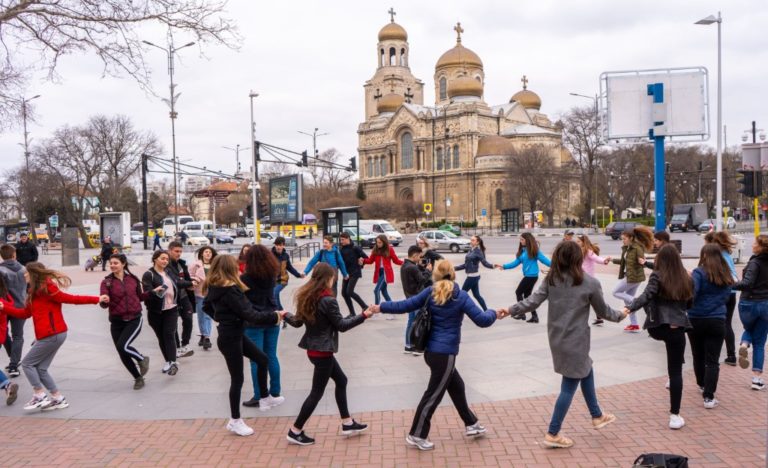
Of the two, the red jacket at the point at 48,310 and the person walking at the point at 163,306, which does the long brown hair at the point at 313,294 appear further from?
the person walking at the point at 163,306

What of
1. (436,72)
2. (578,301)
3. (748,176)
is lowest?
(578,301)

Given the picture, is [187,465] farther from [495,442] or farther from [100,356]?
[100,356]

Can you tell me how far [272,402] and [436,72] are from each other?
8777 cm

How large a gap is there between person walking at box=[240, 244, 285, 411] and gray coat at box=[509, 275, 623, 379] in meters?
2.65

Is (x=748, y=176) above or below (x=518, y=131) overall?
below

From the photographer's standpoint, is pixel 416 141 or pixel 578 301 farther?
pixel 416 141

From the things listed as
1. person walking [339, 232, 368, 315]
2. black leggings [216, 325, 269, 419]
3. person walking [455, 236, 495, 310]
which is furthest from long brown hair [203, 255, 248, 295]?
person walking [455, 236, 495, 310]

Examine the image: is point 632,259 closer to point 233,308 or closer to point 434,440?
point 434,440

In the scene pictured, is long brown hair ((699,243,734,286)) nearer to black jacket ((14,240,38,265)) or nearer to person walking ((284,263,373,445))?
person walking ((284,263,373,445))

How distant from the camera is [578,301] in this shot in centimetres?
504

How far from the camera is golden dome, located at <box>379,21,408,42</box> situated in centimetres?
9269

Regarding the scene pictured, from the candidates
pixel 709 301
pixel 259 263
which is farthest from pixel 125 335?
pixel 709 301

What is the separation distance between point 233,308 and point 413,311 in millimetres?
1802

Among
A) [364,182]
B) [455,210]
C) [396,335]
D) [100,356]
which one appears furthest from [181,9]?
[364,182]
